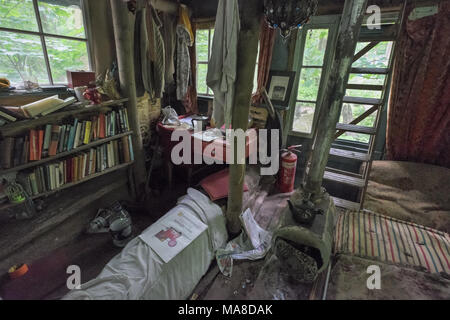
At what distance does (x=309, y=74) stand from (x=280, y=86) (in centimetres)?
42

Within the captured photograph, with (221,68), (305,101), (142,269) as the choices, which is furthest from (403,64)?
(142,269)

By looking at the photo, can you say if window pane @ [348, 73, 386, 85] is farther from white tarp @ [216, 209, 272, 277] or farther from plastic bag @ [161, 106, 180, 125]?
plastic bag @ [161, 106, 180, 125]

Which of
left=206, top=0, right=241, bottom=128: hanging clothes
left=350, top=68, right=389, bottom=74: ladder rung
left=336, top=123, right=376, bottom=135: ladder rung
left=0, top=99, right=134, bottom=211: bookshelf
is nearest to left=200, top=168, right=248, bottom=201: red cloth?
left=206, top=0, right=241, bottom=128: hanging clothes

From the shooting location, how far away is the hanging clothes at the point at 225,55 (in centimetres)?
147

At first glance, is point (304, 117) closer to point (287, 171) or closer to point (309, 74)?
point (309, 74)

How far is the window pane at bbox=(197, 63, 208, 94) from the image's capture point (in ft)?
12.2

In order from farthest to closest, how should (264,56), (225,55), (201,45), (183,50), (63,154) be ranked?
(201,45), (183,50), (264,56), (63,154), (225,55)

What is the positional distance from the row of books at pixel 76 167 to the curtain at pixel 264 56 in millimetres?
1821

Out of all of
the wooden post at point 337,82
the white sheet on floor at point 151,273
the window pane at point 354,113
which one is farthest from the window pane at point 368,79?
the white sheet on floor at point 151,273

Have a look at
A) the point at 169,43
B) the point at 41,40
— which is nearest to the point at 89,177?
the point at 41,40

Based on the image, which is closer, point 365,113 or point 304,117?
point 365,113

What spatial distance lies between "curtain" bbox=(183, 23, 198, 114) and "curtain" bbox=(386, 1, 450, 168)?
8.93ft

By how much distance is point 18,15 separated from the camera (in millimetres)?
1945

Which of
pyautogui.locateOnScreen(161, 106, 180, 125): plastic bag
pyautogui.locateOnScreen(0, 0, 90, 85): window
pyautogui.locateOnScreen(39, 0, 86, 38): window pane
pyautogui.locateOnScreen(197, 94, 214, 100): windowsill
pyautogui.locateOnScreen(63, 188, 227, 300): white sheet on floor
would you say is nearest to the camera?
pyautogui.locateOnScreen(63, 188, 227, 300): white sheet on floor
